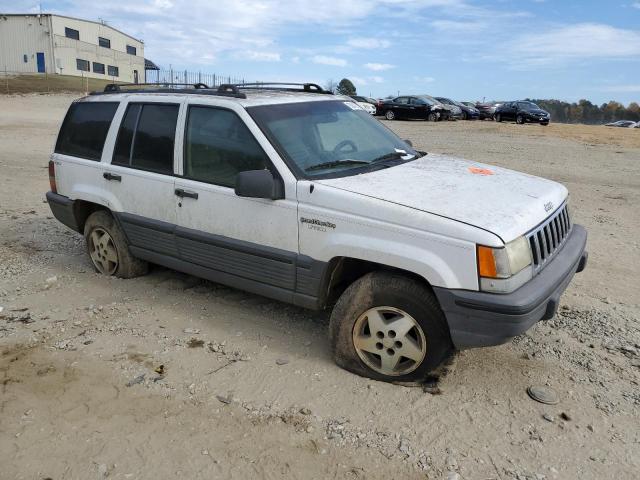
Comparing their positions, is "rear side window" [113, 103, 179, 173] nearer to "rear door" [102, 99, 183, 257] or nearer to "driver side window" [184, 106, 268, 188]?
"rear door" [102, 99, 183, 257]

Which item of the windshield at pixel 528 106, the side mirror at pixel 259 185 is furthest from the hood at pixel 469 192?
the windshield at pixel 528 106

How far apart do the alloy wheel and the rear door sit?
1884 millimetres

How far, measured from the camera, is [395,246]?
338cm

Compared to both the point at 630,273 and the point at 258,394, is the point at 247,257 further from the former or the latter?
the point at 630,273

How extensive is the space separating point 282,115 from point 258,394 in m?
2.03

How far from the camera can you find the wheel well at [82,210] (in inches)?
220

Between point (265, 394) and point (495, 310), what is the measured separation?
1.51m

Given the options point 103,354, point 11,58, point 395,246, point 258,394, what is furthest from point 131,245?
point 11,58

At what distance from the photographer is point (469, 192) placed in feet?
12.1

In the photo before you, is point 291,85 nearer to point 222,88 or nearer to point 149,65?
point 222,88

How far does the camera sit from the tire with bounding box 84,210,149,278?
5.32 metres

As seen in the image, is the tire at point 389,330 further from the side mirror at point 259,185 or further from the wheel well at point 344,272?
the side mirror at point 259,185

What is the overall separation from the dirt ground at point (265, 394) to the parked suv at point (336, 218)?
1.28 feet

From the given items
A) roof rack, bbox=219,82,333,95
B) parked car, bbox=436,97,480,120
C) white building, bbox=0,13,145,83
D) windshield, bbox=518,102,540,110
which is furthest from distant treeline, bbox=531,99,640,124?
roof rack, bbox=219,82,333,95
